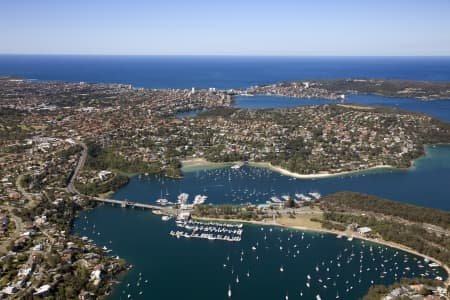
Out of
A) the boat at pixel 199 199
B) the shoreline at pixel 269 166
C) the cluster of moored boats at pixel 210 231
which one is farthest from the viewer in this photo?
the shoreline at pixel 269 166

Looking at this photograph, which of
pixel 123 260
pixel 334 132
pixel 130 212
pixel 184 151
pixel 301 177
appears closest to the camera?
pixel 123 260

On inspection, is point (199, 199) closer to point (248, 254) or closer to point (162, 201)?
point (162, 201)

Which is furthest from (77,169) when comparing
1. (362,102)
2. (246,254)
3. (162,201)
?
(362,102)

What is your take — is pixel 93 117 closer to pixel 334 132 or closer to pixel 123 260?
pixel 334 132

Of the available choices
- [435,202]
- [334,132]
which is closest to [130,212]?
[435,202]

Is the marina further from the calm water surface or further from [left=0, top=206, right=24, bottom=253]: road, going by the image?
[left=0, top=206, right=24, bottom=253]: road

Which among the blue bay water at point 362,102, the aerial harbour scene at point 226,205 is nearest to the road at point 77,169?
the aerial harbour scene at point 226,205

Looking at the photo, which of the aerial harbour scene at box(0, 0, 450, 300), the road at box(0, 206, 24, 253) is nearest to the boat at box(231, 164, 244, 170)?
the aerial harbour scene at box(0, 0, 450, 300)

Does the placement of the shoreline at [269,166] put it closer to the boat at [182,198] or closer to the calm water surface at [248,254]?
the calm water surface at [248,254]
